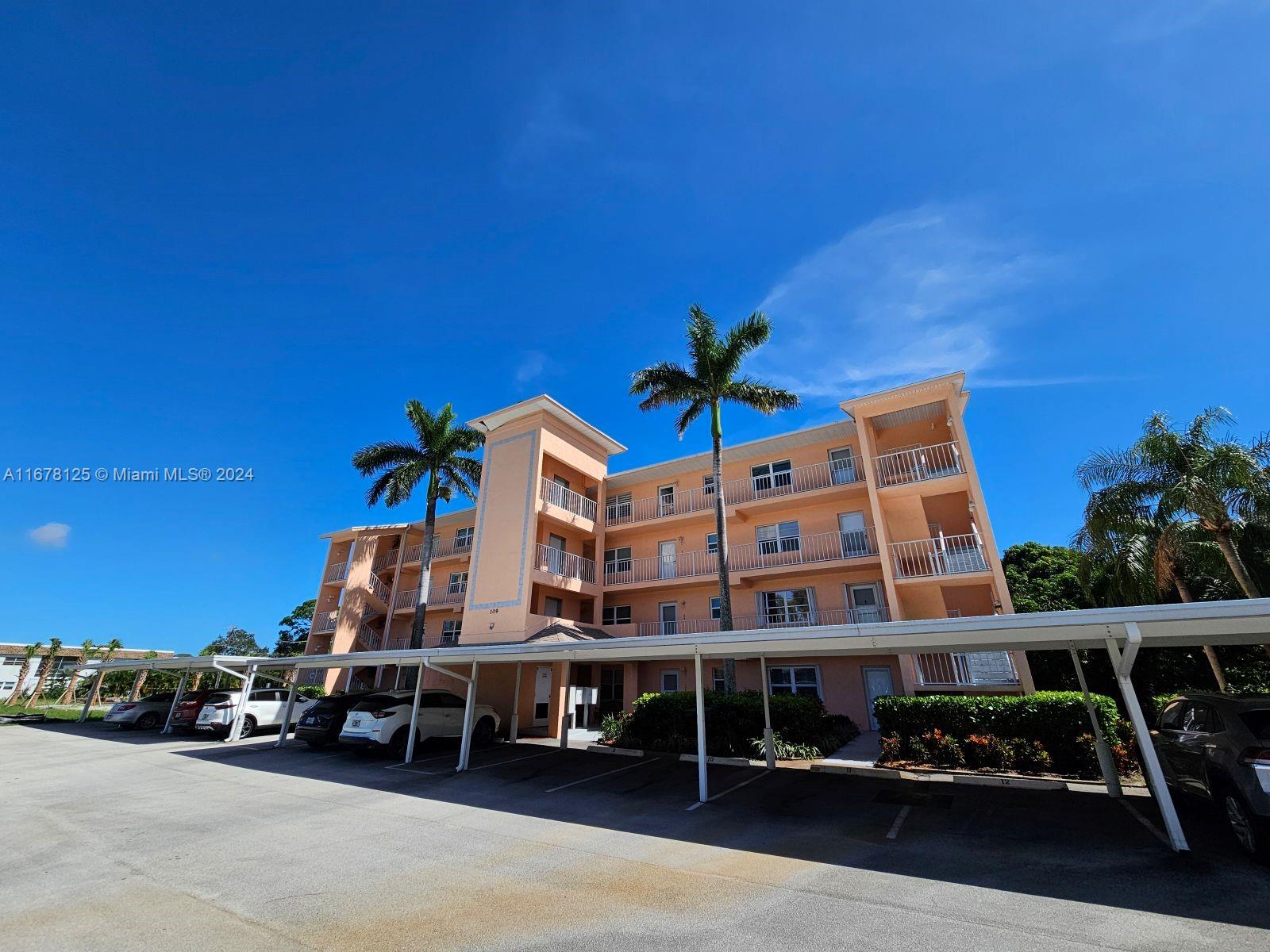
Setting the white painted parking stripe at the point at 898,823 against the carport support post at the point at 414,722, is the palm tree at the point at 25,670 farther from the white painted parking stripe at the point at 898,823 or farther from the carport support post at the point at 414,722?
the white painted parking stripe at the point at 898,823

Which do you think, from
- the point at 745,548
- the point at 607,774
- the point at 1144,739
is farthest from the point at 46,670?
the point at 1144,739

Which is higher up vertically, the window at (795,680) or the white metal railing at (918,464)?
the white metal railing at (918,464)

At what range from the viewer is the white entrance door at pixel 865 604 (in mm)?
17891

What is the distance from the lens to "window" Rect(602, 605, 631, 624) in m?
22.8

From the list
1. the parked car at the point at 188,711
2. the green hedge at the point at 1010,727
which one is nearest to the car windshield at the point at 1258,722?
the green hedge at the point at 1010,727

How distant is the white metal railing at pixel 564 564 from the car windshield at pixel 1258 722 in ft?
55.2

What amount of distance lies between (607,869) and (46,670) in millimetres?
45816

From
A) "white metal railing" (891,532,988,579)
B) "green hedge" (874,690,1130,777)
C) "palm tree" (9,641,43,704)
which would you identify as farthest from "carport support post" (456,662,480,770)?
"palm tree" (9,641,43,704)

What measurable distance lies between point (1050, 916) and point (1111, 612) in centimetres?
368

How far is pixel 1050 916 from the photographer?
14.9ft

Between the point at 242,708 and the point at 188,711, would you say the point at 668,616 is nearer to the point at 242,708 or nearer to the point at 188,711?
the point at 242,708

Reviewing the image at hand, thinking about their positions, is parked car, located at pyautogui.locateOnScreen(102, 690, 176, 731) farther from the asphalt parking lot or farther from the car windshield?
the car windshield

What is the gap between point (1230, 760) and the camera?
18.4ft

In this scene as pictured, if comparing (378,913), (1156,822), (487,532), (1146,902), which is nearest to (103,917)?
(378,913)
